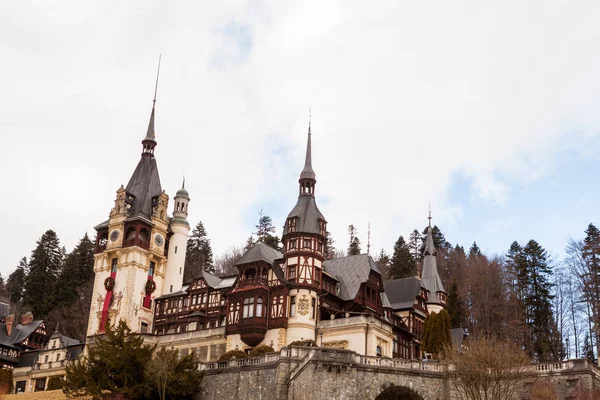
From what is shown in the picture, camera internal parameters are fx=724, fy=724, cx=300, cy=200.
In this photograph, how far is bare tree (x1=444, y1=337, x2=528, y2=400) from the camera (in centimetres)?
3694

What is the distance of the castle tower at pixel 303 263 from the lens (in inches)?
2090

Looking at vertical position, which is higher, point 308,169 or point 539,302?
point 308,169

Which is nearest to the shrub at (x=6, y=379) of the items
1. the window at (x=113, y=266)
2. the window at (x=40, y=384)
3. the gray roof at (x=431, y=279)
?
the window at (x=40, y=384)

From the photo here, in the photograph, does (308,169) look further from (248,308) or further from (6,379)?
(6,379)

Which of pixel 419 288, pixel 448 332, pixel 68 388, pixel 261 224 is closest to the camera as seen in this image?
pixel 68 388

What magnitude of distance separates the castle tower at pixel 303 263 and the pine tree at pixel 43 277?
4078cm

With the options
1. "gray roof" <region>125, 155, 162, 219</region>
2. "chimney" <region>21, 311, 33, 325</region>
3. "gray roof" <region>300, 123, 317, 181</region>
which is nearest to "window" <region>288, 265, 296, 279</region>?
"gray roof" <region>300, 123, 317, 181</region>

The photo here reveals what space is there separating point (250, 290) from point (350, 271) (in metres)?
9.12

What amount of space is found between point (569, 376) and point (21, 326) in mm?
57100

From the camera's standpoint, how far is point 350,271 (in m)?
59.1

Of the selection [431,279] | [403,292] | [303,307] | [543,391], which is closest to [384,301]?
[403,292]

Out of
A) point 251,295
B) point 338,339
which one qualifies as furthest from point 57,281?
point 338,339

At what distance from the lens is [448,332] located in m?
52.0

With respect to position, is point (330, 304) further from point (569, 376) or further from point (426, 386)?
point (569, 376)
